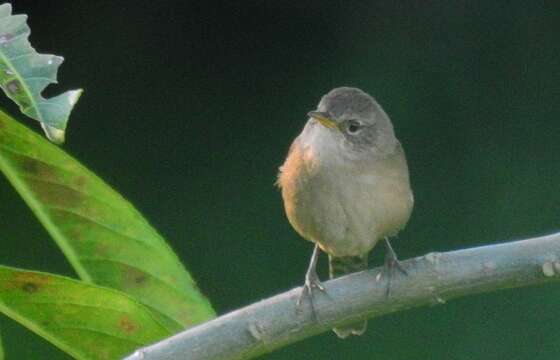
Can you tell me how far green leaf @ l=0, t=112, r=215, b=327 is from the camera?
1.77 metres

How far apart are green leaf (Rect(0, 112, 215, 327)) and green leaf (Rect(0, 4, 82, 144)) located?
32cm

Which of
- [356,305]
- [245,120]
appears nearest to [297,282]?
[245,120]

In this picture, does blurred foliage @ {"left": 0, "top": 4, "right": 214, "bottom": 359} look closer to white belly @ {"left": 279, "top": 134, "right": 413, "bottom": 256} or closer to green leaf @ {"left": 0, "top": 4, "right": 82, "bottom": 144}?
green leaf @ {"left": 0, "top": 4, "right": 82, "bottom": 144}

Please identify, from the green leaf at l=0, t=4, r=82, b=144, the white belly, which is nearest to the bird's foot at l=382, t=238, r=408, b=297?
the white belly

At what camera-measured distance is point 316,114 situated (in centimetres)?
314

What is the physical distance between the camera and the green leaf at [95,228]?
177 centimetres

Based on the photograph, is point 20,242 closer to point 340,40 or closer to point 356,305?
point 340,40

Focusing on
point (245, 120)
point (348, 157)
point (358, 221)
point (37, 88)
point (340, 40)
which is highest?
point (340, 40)

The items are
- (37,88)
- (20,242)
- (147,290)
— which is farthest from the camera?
(20,242)

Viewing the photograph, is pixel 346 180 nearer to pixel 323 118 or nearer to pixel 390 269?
pixel 323 118

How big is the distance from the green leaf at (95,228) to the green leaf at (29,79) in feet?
1.06

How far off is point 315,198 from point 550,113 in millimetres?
1662

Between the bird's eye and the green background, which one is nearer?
the bird's eye

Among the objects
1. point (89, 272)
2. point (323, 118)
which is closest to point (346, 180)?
point (323, 118)
